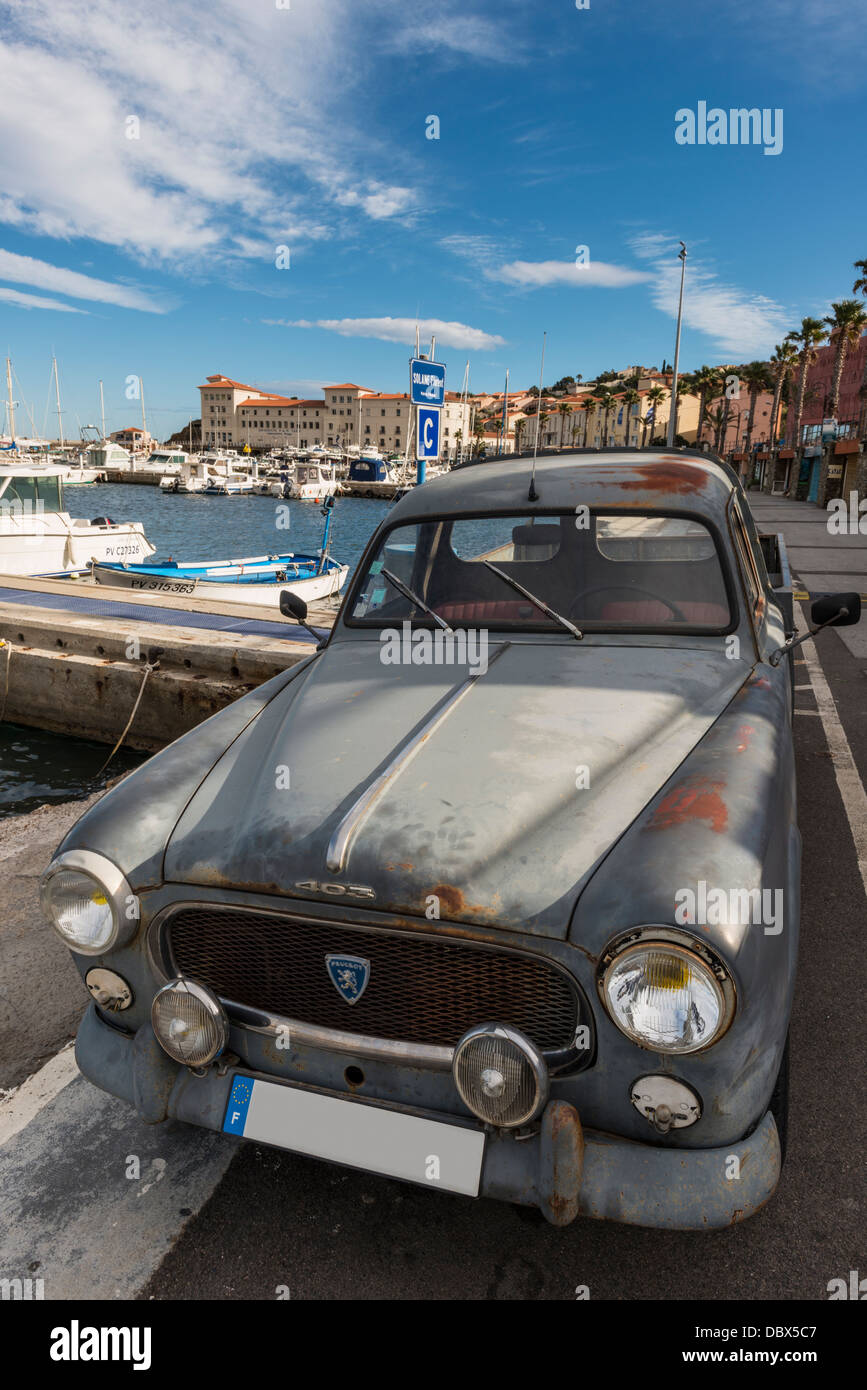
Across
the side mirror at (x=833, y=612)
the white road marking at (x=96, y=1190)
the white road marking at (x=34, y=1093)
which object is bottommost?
the white road marking at (x=34, y=1093)

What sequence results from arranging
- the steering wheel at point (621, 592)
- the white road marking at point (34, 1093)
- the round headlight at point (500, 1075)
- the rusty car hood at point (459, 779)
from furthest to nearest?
1. the steering wheel at point (621, 592)
2. the white road marking at point (34, 1093)
3. the rusty car hood at point (459, 779)
4. the round headlight at point (500, 1075)

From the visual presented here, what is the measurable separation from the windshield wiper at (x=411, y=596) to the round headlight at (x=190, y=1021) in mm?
1792

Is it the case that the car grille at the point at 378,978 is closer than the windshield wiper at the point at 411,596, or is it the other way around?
the car grille at the point at 378,978

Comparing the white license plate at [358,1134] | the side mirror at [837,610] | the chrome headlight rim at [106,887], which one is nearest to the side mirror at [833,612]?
the side mirror at [837,610]

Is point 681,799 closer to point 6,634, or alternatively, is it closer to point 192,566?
point 6,634

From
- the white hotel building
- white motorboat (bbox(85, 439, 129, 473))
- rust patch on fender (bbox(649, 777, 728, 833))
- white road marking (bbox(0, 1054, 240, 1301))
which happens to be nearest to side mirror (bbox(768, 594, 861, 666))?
rust patch on fender (bbox(649, 777, 728, 833))

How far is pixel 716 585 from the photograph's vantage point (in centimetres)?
357

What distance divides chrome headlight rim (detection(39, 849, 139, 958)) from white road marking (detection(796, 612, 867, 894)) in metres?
3.67

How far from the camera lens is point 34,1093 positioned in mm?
3041

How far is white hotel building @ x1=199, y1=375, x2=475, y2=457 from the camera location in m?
149

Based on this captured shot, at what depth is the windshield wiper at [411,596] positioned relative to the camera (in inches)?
142

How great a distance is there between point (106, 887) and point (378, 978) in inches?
32.4

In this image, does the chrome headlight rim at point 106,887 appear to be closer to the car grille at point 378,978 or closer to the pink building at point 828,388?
the car grille at point 378,978
